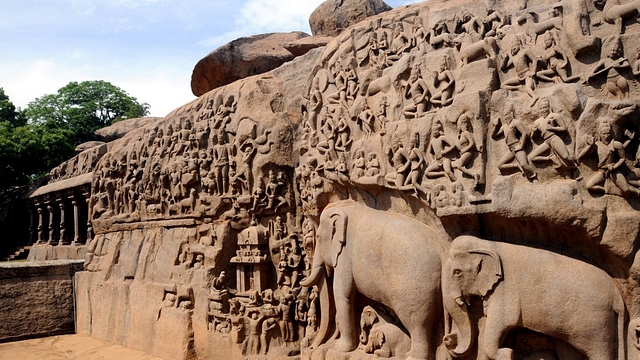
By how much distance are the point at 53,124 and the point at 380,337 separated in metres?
26.8

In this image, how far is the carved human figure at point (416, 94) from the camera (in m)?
6.46

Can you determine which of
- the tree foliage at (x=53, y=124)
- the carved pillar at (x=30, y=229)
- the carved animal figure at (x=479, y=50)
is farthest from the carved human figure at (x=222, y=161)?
the tree foliage at (x=53, y=124)

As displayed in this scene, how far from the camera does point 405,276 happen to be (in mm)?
6039

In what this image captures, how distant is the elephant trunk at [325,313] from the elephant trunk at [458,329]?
2.12 m

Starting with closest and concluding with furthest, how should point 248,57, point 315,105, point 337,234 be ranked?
Result: point 337,234, point 315,105, point 248,57

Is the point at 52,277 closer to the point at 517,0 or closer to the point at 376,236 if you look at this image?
the point at 376,236

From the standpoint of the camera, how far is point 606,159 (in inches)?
189

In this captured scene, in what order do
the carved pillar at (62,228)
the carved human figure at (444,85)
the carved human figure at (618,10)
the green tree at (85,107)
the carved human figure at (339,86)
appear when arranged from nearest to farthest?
1. the carved human figure at (618,10)
2. the carved human figure at (444,85)
3. the carved human figure at (339,86)
4. the carved pillar at (62,228)
5. the green tree at (85,107)

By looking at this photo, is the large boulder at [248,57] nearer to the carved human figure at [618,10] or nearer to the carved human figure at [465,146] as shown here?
the carved human figure at [465,146]

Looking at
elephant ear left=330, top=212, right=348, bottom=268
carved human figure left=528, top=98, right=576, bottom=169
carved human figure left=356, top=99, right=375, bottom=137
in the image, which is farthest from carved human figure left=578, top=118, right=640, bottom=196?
elephant ear left=330, top=212, right=348, bottom=268

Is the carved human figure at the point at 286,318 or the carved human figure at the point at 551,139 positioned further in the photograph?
the carved human figure at the point at 286,318

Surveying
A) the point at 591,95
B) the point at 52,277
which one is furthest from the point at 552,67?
the point at 52,277

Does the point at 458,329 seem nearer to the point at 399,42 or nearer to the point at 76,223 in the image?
the point at 399,42

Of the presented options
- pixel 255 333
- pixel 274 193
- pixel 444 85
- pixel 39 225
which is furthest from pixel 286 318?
pixel 39 225
